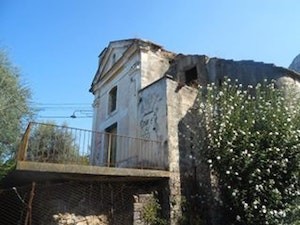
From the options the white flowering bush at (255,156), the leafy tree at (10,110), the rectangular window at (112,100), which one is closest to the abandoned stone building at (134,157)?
the rectangular window at (112,100)

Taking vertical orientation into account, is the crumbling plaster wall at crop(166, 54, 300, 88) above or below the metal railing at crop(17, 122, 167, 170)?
above

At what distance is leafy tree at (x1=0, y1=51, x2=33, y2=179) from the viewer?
14.0 meters

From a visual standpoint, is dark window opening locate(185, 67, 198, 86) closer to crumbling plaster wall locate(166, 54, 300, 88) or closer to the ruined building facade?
the ruined building facade

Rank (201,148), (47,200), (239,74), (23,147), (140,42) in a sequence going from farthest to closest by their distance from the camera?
(140,42)
(239,74)
(201,148)
(47,200)
(23,147)

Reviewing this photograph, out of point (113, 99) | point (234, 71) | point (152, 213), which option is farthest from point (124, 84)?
point (152, 213)

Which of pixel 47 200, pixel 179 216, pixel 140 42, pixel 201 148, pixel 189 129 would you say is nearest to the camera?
pixel 47 200

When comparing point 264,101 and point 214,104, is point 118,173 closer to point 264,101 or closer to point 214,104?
point 214,104

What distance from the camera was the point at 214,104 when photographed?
11.1 m

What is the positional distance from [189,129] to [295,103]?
11.3 feet

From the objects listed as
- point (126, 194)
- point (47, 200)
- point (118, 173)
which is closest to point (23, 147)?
point (47, 200)

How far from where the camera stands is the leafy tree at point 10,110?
14.0 m

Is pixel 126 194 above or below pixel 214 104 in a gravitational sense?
below

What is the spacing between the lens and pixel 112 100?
52.2 ft

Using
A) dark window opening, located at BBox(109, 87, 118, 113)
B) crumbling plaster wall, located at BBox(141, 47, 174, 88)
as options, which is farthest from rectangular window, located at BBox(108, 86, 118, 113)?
crumbling plaster wall, located at BBox(141, 47, 174, 88)
